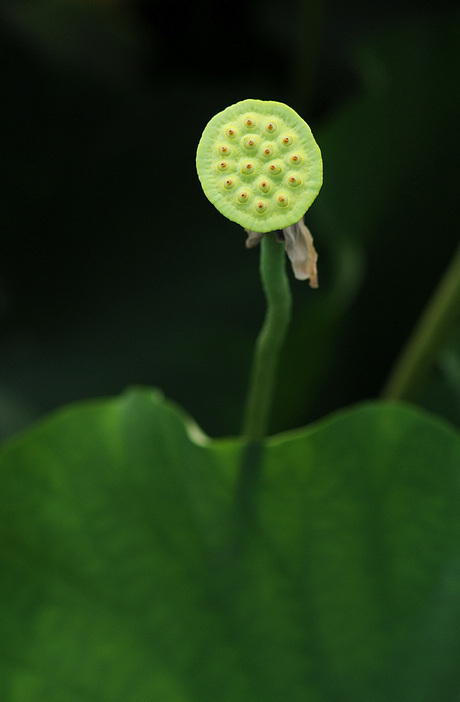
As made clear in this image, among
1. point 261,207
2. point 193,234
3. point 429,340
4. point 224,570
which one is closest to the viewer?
point 261,207

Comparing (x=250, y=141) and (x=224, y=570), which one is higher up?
(x=250, y=141)

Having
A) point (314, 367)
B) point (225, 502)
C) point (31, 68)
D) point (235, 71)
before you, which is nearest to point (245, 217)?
point (225, 502)

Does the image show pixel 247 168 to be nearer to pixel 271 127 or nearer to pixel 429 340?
pixel 271 127

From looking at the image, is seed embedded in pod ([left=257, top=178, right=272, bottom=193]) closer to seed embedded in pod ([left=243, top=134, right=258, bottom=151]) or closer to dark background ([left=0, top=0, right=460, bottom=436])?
seed embedded in pod ([left=243, top=134, right=258, bottom=151])

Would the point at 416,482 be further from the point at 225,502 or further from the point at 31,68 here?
the point at 31,68

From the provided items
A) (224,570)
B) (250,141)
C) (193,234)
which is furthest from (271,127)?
(193,234)

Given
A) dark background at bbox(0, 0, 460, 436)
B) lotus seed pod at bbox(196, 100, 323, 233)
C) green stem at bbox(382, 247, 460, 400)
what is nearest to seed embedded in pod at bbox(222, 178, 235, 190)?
lotus seed pod at bbox(196, 100, 323, 233)

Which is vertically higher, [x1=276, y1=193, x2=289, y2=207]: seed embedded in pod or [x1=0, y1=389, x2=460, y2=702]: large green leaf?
[x1=276, y1=193, x2=289, y2=207]: seed embedded in pod
